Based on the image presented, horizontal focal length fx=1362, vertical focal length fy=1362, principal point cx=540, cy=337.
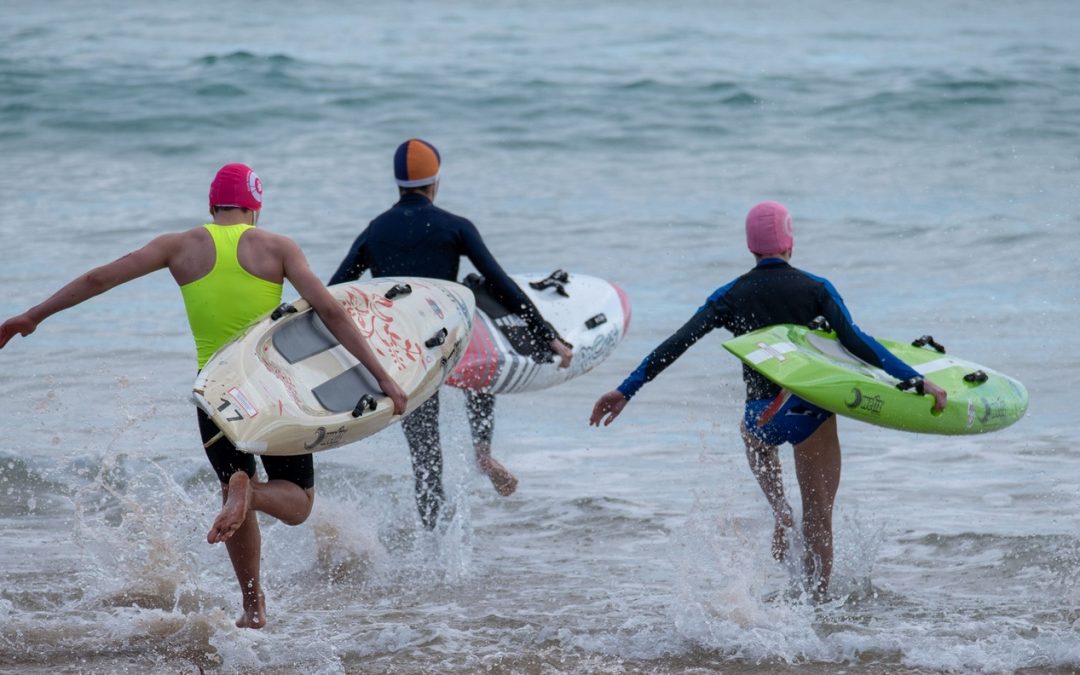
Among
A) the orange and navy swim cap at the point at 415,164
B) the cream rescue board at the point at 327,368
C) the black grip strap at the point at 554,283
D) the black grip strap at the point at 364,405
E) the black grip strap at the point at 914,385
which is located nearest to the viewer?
the cream rescue board at the point at 327,368

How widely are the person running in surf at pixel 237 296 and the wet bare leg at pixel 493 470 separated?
1.65 metres

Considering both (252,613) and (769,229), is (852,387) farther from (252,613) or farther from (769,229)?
(252,613)

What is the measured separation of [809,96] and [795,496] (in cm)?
1698

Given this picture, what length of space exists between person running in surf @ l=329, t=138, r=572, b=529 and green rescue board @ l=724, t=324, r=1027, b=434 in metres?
1.54

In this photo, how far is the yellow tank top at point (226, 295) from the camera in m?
4.88

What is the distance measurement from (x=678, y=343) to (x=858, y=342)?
0.69m

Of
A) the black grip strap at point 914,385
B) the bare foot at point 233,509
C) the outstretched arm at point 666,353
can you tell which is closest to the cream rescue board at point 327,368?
the bare foot at point 233,509

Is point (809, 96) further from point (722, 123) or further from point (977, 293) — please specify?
point (977, 293)

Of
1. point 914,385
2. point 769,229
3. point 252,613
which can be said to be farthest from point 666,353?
point 252,613

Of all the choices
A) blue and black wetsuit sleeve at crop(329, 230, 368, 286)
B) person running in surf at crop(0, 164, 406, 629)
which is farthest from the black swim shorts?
blue and black wetsuit sleeve at crop(329, 230, 368, 286)

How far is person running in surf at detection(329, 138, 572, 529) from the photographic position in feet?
20.5

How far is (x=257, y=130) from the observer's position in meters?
20.9

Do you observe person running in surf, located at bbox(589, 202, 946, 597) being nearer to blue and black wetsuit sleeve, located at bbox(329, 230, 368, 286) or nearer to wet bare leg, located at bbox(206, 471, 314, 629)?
wet bare leg, located at bbox(206, 471, 314, 629)

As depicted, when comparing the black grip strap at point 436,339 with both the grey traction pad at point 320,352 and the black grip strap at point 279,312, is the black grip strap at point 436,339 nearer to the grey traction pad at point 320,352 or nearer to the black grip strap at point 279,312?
the grey traction pad at point 320,352
